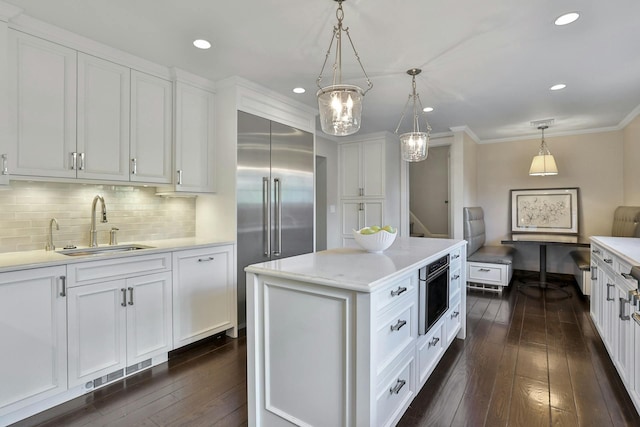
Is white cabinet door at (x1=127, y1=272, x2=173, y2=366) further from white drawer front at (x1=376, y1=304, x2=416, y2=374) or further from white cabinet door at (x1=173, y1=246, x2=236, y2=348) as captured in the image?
white drawer front at (x1=376, y1=304, x2=416, y2=374)

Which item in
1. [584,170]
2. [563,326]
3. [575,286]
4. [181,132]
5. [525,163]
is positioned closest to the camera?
[181,132]

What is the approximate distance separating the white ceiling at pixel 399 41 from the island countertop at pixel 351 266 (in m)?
1.50

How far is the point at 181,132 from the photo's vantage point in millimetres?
2955

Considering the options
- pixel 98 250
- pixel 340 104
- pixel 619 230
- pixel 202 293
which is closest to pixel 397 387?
pixel 340 104

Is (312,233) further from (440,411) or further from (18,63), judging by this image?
(18,63)

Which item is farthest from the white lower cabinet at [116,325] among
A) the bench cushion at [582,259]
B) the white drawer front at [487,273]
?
the bench cushion at [582,259]

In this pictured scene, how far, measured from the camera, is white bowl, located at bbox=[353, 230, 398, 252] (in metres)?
2.13

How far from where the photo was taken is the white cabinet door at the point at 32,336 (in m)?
1.80

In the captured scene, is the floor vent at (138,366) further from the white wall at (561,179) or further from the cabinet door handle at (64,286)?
the white wall at (561,179)

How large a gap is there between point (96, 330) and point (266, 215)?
5.51 ft

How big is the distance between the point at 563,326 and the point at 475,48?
2803 mm

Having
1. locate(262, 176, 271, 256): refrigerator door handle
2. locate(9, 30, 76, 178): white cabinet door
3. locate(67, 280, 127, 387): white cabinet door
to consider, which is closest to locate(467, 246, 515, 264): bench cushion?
locate(262, 176, 271, 256): refrigerator door handle

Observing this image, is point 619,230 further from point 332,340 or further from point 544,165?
point 332,340

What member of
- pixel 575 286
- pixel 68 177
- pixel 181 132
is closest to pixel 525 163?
pixel 575 286
